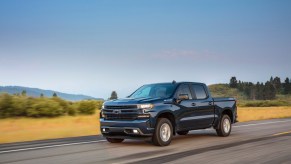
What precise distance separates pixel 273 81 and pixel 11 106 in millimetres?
179986

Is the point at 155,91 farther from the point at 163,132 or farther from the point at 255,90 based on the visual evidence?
the point at 255,90

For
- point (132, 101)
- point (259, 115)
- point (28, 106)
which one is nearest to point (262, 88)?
point (259, 115)

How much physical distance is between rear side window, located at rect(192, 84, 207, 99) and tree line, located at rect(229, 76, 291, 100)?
14557 cm

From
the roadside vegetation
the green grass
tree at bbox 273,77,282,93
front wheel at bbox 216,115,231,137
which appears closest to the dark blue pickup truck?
front wheel at bbox 216,115,231,137

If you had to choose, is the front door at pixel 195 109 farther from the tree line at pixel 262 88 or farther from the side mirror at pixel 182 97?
the tree line at pixel 262 88

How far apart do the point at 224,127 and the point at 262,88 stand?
501 ft

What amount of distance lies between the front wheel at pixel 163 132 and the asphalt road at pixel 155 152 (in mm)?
199

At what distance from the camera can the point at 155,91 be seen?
12.8 meters

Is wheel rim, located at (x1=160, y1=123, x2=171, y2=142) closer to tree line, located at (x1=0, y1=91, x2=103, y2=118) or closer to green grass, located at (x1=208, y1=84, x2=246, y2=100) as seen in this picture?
tree line, located at (x1=0, y1=91, x2=103, y2=118)

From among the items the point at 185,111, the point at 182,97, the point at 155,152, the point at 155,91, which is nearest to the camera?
the point at 155,152

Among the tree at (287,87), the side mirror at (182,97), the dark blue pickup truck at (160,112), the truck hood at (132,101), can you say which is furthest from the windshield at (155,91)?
the tree at (287,87)

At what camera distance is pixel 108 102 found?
11914 mm

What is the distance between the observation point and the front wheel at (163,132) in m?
11.3

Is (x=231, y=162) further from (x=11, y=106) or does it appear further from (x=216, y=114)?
(x=11, y=106)
